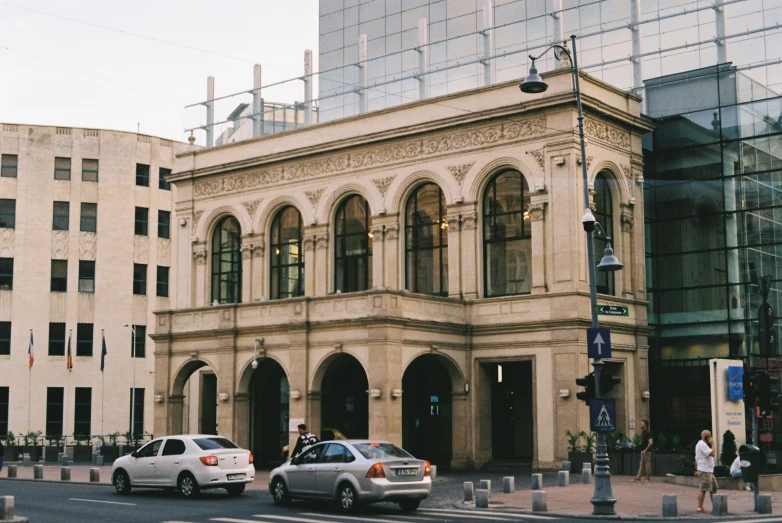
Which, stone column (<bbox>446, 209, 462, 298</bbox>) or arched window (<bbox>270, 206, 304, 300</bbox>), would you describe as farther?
arched window (<bbox>270, 206, 304, 300</bbox>)

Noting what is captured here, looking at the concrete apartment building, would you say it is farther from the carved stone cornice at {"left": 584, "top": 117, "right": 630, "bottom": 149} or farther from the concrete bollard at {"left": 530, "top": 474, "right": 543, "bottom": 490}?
the concrete bollard at {"left": 530, "top": 474, "right": 543, "bottom": 490}

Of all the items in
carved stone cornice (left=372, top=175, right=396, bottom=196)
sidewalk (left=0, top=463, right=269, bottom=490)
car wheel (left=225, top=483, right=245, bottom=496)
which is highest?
carved stone cornice (left=372, top=175, right=396, bottom=196)

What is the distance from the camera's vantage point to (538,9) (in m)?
51.9

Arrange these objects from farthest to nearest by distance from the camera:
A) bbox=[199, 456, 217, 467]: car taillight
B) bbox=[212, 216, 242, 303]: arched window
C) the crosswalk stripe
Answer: bbox=[212, 216, 242, 303]: arched window < bbox=[199, 456, 217, 467]: car taillight < the crosswalk stripe

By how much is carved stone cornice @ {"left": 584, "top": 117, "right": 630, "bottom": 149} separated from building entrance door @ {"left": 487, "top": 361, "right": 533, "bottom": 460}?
9.31 meters

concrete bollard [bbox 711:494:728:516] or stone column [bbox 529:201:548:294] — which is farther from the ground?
stone column [bbox 529:201:548:294]

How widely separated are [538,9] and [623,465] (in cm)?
2537

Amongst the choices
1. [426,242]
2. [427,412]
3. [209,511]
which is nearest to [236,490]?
[209,511]

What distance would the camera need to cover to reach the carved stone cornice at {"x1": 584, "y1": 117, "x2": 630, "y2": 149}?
39.6 metres

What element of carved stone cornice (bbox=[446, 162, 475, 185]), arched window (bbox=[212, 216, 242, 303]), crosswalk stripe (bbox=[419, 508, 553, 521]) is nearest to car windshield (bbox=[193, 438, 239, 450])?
crosswalk stripe (bbox=[419, 508, 553, 521])

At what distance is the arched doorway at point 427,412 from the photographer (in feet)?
141

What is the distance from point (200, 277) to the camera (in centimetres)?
4891

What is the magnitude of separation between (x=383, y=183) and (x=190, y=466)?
62.8 feet

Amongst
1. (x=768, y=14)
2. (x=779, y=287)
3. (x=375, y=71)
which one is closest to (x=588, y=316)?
(x=779, y=287)
